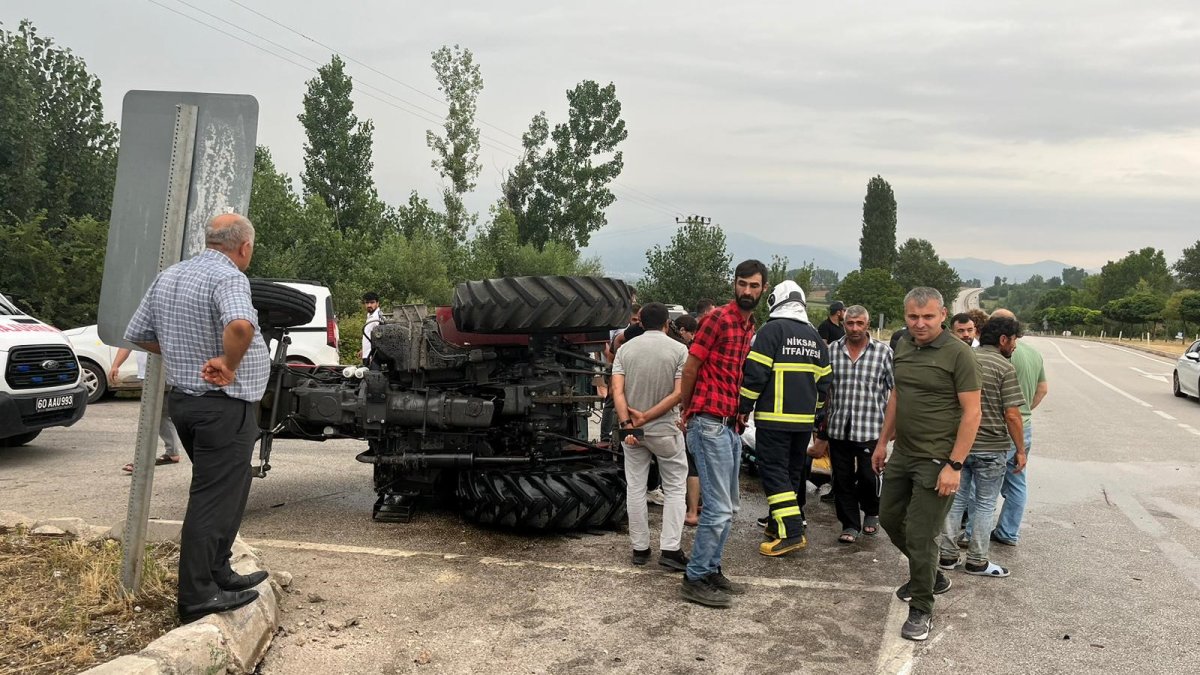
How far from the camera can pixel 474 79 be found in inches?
1526

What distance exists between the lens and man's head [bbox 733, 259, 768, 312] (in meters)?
5.18

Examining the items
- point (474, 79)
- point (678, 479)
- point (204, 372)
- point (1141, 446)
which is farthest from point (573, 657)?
point (474, 79)

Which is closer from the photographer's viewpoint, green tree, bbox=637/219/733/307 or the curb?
the curb

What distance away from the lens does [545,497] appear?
5914 millimetres

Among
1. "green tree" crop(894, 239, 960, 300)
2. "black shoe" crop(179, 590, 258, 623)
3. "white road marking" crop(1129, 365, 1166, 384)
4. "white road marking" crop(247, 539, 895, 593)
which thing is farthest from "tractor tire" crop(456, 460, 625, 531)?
"green tree" crop(894, 239, 960, 300)

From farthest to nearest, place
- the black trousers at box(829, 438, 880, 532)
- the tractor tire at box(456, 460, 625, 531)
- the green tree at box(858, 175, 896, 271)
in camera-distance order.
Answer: the green tree at box(858, 175, 896, 271) < the black trousers at box(829, 438, 880, 532) < the tractor tire at box(456, 460, 625, 531)

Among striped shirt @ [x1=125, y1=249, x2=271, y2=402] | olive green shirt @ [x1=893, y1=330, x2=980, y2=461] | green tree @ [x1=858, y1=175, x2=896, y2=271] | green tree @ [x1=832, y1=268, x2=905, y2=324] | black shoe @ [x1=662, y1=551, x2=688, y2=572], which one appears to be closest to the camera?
striped shirt @ [x1=125, y1=249, x2=271, y2=402]

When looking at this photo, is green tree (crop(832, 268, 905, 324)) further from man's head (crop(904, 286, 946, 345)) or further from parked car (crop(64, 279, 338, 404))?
man's head (crop(904, 286, 946, 345))

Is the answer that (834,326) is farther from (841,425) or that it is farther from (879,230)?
(879,230)

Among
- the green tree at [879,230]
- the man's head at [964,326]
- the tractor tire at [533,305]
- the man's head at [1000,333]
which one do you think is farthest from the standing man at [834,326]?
the green tree at [879,230]

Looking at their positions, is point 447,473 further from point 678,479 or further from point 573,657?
point 573,657

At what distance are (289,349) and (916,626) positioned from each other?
1036 centimetres

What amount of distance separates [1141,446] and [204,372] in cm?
1142

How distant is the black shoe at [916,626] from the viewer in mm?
4445
